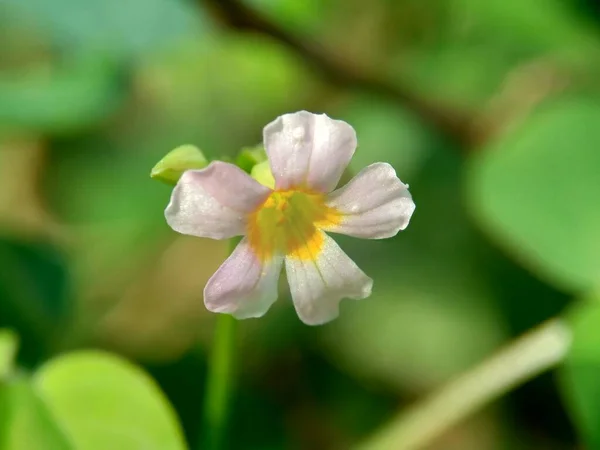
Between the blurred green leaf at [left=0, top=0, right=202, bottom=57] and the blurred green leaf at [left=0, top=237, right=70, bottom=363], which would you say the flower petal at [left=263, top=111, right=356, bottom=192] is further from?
the blurred green leaf at [left=0, top=0, right=202, bottom=57]

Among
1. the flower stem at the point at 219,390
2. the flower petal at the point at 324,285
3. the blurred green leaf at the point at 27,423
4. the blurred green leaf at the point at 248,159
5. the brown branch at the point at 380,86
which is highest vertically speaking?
the brown branch at the point at 380,86

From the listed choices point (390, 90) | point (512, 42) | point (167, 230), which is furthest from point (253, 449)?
point (512, 42)

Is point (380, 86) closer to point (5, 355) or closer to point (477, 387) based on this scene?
point (477, 387)

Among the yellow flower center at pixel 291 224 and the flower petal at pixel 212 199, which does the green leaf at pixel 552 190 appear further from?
the flower petal at pixel 212 199

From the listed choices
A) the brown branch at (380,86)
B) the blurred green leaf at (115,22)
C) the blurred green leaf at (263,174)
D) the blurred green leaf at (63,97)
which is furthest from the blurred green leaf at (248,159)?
the blurred green leaf at (115,22)

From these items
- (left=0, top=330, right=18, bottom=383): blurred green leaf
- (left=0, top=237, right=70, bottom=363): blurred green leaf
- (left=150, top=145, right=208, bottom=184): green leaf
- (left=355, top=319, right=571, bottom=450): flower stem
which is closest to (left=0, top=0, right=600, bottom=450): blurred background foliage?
(left=0, top=237, right=70, bottom=363): blurred green leaf

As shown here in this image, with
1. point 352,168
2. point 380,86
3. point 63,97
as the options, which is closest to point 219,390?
point 63,97
